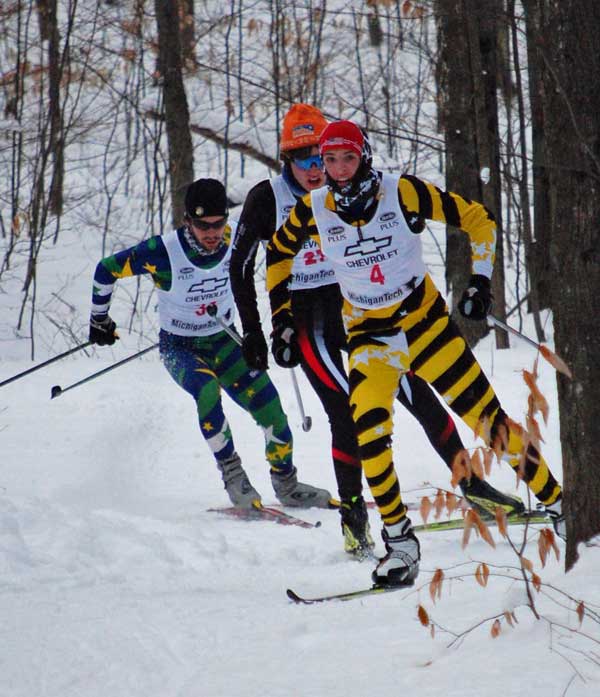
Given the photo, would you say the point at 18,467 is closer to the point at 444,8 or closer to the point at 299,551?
the point at 299,551

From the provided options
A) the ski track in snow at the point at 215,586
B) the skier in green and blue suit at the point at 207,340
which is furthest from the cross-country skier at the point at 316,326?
the skier in green and blue suit at the point at 207,340

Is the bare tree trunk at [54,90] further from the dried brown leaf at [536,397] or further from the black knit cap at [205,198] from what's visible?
the dried brown leaf at [536,397]

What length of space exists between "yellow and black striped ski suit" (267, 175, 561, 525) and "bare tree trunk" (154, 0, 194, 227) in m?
7.28

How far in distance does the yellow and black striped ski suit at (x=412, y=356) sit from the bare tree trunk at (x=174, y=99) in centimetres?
728

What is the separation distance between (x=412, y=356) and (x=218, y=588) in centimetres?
133

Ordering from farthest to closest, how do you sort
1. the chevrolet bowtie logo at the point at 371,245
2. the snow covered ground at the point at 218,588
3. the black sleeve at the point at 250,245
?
the black sleeve at the point at 250,245
the chevrolet bowtie logo at the point at 371,245
the snow covered ground at the point at 218,588

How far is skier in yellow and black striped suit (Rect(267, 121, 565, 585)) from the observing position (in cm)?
402

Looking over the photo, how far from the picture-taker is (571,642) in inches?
94.7

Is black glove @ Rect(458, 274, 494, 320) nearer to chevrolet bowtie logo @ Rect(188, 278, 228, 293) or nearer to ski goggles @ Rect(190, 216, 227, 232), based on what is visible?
ski goggles @ Rect(190, 216, 227, 232)

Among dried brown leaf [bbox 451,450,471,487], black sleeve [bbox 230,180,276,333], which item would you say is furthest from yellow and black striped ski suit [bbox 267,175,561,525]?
dried brown leaf [bbox 451,450,471,487]

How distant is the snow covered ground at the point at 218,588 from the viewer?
257cm

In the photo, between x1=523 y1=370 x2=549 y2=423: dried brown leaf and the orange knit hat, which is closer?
x1=523 y1=370 x2=549 y2=423: dried brown leaf

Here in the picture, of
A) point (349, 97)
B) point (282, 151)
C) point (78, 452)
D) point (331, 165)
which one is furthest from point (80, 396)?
point (349, 97)

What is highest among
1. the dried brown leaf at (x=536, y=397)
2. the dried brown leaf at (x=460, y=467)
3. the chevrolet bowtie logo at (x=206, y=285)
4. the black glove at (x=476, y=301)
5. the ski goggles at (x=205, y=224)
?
the ski goggles at (x=205, y=224)
